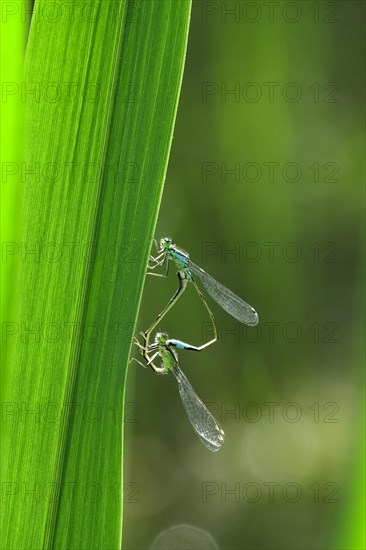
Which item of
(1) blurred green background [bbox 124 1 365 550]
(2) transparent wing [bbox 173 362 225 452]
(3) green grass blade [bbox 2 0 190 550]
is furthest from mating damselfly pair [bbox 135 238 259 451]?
(3) green grass blade [bbox 2 0 190 550]

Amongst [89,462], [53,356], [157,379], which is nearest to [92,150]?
[53,356]

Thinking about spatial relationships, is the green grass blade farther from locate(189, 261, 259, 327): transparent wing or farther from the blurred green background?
the blurred green background

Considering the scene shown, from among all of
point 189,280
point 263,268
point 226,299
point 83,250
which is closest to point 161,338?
point 189,280

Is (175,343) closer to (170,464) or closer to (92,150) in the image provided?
(92,150)

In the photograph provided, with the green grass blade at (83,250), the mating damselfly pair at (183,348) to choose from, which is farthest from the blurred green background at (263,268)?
the green grass blade at (83,250)

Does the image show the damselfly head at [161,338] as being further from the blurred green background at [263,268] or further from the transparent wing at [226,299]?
the blurred green background at [263,268]

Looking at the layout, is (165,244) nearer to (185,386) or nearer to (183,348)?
(183,348)
